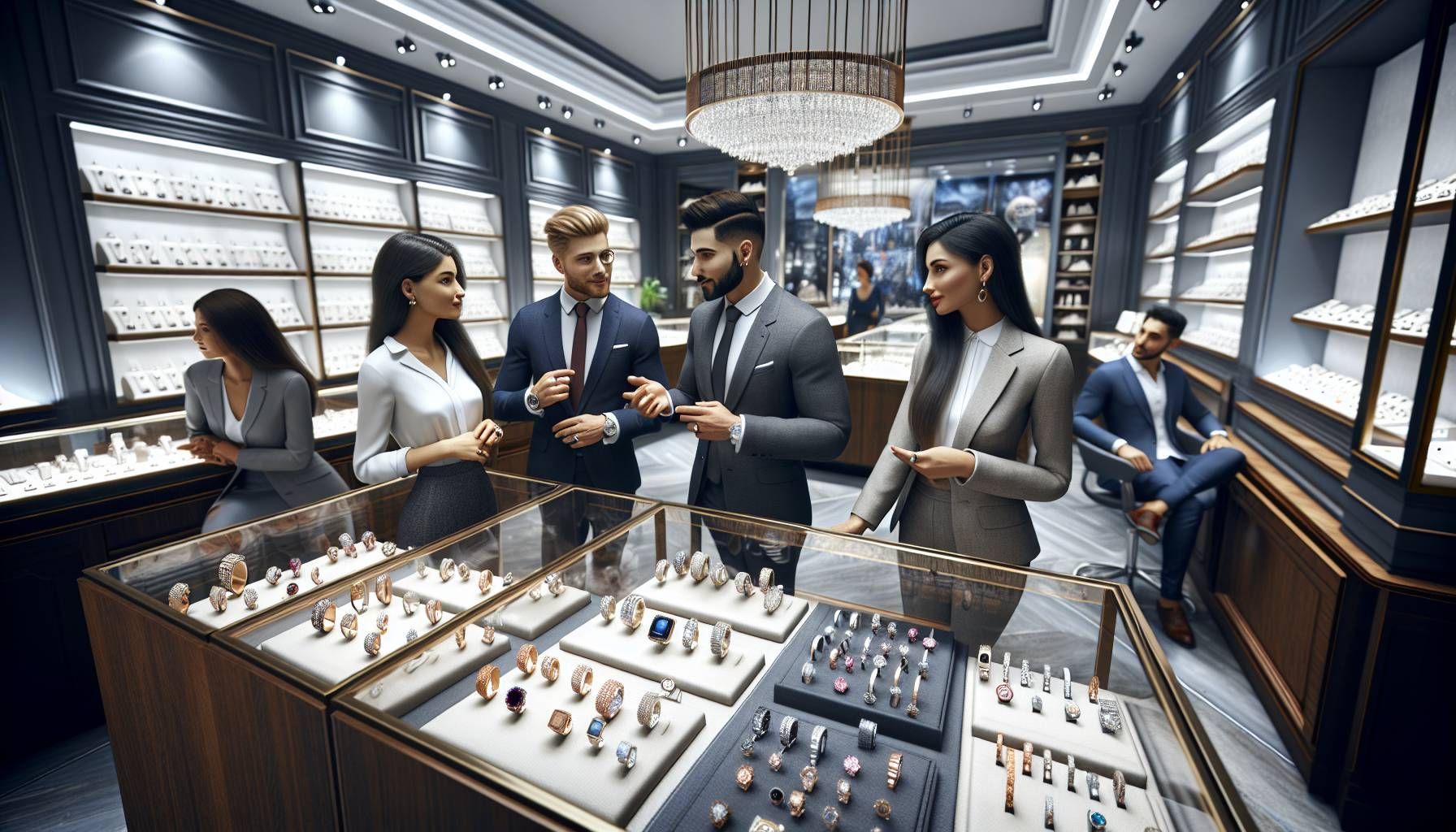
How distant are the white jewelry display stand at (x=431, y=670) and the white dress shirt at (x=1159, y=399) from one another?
318 cm

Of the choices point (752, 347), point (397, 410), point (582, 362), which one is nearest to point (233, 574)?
point (397, 410)

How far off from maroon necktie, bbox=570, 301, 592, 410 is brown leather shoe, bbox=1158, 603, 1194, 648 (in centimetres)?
286

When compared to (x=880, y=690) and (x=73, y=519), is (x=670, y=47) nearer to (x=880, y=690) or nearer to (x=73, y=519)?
(x=73, y=519)

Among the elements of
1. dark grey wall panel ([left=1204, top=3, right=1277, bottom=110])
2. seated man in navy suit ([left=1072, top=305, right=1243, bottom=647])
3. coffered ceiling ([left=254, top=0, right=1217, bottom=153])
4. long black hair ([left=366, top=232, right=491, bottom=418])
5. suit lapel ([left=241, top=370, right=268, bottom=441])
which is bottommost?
seated man in navy suit ([left=1072, top=305, right=1243, bottom=647])

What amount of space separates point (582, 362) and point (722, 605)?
1.11 m

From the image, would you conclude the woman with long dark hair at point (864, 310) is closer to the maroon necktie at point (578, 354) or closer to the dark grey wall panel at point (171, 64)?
the dark grey wall panel at point (171, 64)

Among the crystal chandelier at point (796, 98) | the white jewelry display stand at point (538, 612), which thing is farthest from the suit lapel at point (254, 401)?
the crystal chandelier at point (796, 98)

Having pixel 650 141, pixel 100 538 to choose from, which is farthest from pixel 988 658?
pixel 650 141

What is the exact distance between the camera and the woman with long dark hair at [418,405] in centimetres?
170

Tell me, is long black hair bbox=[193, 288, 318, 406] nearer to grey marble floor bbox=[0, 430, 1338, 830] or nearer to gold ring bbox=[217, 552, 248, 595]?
gold ring bbox=[217, 552, 248, 595]

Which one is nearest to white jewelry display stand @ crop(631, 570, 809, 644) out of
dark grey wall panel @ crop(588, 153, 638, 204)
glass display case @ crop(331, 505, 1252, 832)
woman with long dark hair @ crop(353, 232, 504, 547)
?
glass display case @ crop(331, 505, 1252, 832)

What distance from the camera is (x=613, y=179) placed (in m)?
8.52

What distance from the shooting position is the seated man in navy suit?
283 centimetres

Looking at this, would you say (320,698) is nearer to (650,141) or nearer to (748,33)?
(748,33)
